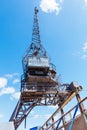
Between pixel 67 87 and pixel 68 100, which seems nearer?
pixel 68 100

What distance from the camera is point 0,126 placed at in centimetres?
890

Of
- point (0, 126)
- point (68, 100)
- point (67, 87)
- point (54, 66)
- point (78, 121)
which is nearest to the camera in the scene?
point (0, 126)

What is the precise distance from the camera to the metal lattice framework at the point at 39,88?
74.2ft

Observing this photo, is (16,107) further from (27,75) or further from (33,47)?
(33,47)

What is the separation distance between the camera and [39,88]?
76.4 ft

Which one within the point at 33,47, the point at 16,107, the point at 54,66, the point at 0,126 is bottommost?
the point at 0,126

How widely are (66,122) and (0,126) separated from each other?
13.8 feet

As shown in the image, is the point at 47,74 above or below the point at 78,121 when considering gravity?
above

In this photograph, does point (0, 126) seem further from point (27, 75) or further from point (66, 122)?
point (27, 75)

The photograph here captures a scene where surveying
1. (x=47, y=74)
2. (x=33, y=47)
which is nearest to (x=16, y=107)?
(x=47, y=74)

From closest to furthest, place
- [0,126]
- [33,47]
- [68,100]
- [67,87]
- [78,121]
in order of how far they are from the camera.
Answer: [0,126] → [78,121] → [68,100] → [67,87] → [33,47]

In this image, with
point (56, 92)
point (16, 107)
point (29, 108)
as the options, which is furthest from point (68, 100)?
point (16, 107)

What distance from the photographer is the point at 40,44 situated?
3628cm

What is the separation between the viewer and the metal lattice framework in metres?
22.6
